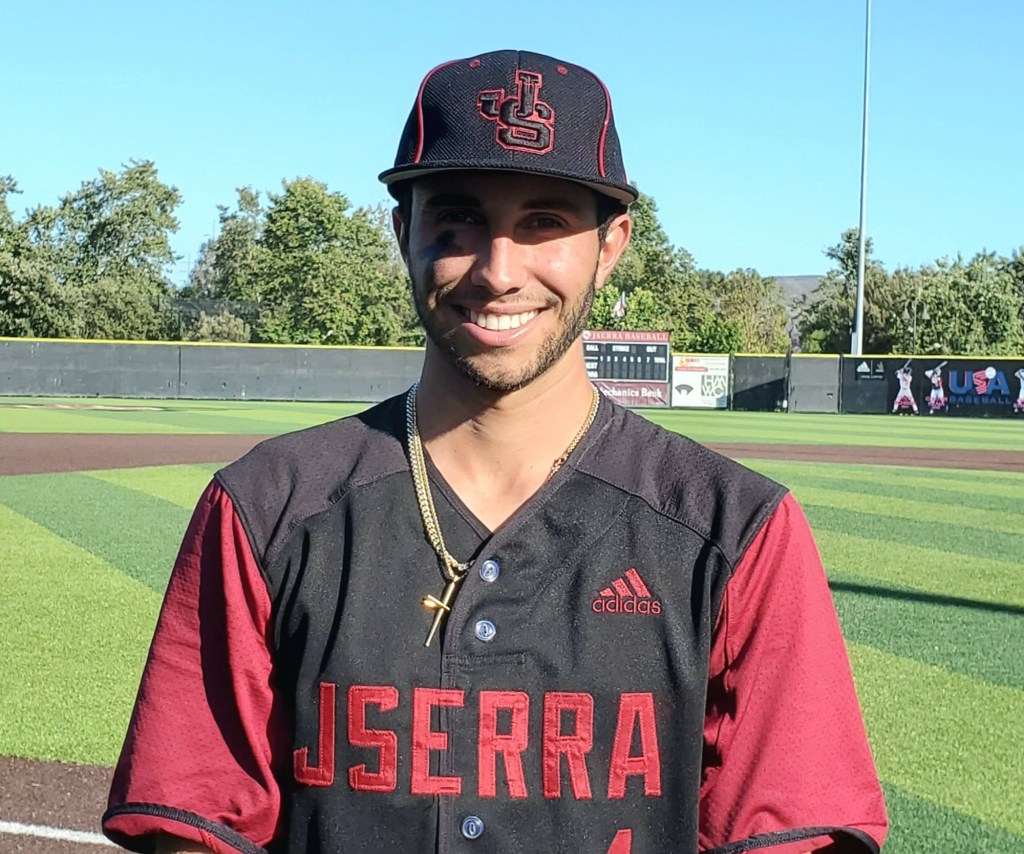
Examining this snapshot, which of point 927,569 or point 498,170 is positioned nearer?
point 498,170

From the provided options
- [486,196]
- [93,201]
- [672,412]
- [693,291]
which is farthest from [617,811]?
[693,291]

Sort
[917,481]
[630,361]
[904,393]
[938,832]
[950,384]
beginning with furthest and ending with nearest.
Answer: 1. [904,393]
2. [950,384]
3. [630,361]
4. [917,481]
5. [938,832]

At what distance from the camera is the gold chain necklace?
6.00 ft

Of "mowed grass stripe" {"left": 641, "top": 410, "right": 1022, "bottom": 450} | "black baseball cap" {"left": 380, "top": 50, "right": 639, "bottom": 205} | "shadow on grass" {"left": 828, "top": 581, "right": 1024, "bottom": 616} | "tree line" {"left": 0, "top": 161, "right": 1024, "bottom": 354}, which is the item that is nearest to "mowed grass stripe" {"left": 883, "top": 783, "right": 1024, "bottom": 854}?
"black baseball cap" {"left": 380, "top": 50, "right": 639, "bottom": 205}

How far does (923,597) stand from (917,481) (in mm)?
8493

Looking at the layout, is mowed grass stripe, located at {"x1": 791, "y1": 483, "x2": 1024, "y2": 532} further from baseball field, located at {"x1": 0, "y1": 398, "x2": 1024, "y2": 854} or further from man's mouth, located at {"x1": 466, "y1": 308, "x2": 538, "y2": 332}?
man's mouth, located at {"x1": 466, "y1": 308, "x2": 538, "y2": 332}

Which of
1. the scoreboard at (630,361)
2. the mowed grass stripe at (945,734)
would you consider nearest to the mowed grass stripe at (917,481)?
the mowed grass stripe at (945,734)

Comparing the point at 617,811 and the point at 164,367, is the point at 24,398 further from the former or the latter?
the point at 617,811

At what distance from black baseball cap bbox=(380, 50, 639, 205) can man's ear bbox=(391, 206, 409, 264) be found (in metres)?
0.13

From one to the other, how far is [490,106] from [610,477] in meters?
0.50

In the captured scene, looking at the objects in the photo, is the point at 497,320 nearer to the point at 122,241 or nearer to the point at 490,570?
the point at 490,570

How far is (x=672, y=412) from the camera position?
121 ft

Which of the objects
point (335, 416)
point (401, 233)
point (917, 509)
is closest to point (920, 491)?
point (917, 509)

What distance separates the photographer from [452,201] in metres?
1.88
